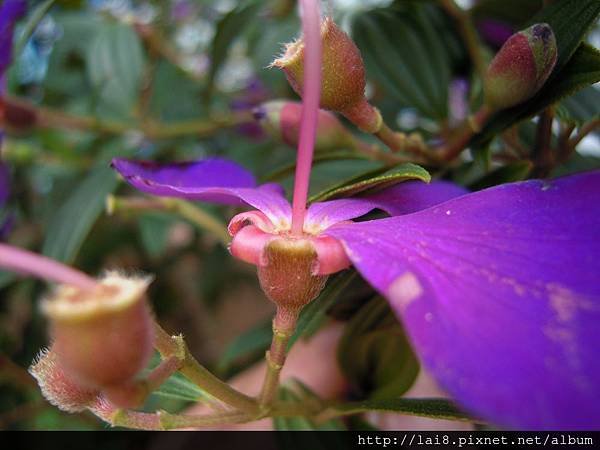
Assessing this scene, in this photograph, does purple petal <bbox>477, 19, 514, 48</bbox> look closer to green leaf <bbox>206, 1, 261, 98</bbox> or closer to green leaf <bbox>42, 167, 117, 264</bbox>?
green leaf <bbox>206, 1, 261, 98</bbox>

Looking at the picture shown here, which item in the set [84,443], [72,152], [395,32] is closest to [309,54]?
[395,32]

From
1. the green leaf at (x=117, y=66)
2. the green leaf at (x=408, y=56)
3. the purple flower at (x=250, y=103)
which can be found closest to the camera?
the green leaf at (x=408, y=56)

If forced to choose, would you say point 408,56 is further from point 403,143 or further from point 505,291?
point 505,291

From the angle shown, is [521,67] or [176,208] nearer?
[521,67]

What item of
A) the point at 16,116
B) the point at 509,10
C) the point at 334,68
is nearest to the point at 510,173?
the point at 334,68

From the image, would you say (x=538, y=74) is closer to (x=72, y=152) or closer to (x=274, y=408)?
(x=274, y=408)

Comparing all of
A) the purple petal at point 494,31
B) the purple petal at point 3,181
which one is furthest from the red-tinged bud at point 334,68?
the purple petal at point 3,181

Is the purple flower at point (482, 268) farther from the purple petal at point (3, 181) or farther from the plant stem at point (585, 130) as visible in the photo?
the purple petal at point (3, 181)
